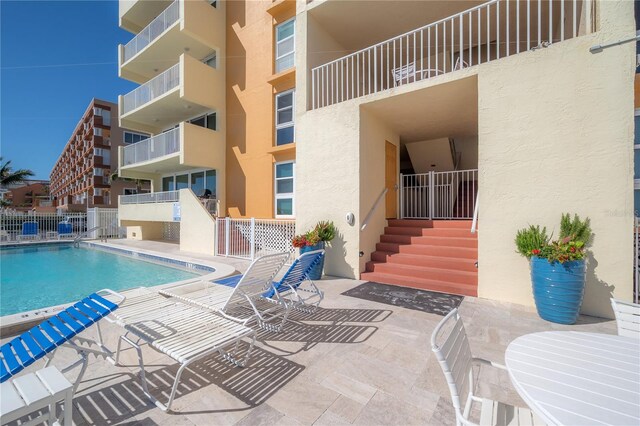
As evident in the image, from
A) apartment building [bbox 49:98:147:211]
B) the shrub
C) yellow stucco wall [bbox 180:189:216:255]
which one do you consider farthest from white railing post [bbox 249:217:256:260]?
apartment building [bbox 49:98:147:211]

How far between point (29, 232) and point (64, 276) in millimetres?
12314

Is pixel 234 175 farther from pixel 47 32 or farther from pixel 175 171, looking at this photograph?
pixel 47 32

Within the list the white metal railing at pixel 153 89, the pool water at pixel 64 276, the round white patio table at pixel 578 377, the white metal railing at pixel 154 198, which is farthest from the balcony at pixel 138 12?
the round white patio table at pixel 578 377

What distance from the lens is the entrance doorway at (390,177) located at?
28.3 feet

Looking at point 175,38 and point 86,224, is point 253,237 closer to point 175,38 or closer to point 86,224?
point 175,38

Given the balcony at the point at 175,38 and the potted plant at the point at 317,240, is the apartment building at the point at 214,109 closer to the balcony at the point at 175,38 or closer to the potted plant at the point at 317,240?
the balcony at the point at 175,38

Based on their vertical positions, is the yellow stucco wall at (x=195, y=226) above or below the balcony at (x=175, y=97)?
below

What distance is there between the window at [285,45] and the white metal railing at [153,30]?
5.25 m

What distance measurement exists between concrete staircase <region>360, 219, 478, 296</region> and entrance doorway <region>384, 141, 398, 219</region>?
812 mm

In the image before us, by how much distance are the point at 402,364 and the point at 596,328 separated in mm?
3257

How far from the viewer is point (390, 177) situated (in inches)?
350

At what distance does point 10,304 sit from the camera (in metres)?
6.27

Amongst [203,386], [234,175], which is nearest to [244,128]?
[234,175]

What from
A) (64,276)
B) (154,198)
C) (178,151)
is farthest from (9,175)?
(64,276)
